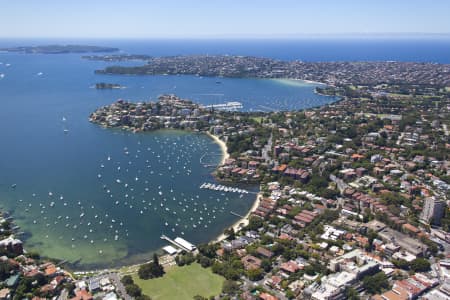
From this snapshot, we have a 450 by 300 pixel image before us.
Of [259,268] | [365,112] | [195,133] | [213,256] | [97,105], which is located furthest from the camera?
[97,105]

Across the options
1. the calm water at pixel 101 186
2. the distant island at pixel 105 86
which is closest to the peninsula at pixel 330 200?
the calm water at pixel 101 186

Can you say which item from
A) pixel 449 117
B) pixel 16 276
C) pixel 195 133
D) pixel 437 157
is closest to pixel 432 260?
pixel 437 157

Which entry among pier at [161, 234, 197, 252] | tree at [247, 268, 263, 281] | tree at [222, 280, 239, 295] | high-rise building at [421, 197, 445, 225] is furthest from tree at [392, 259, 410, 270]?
pier at [161, 234, 197, 252]

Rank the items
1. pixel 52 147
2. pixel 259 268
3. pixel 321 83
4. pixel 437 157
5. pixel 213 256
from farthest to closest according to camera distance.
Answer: pixel 321 83, pixel 52 147, pixel 437 157, pixel 213 256, pixel 259 268

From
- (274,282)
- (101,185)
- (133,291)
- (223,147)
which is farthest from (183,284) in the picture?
(223,147)

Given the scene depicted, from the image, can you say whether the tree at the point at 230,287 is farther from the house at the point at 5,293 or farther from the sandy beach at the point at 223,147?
the sandy beach at the point at 223,147

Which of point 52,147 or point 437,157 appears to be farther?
point 52,147

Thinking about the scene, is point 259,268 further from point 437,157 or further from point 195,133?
point 195,133
